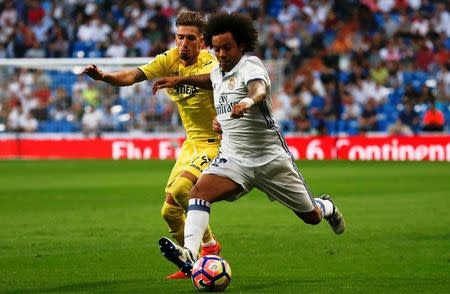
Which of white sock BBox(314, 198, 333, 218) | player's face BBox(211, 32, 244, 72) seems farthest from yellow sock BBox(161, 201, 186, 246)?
player's face BBox(211, 32, 244, 72)

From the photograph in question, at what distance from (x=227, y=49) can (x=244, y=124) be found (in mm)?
616

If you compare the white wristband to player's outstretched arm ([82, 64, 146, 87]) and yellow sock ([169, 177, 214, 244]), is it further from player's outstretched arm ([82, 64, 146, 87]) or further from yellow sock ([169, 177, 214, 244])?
player's outstretched arm ([82, 64, 146, 87])

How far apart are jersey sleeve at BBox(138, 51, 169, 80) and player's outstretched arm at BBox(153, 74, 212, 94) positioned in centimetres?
81

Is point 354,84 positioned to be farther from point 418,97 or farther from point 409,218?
point 409,218

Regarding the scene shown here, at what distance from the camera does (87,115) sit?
33594mm

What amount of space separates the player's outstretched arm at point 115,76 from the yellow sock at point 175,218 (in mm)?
1155

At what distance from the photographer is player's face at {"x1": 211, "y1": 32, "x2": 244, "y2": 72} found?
8766mm

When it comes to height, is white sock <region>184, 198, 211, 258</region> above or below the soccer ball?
above

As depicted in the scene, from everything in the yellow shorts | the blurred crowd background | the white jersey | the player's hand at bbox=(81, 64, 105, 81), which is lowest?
the blurred crowd background

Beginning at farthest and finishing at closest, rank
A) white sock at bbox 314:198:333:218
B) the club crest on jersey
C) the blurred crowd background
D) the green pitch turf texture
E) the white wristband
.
Answer: the blurred crowd background < white sock at bbox 314:198:333:218 < the green pitch turf texture < the club crest on jersey < the white wristband

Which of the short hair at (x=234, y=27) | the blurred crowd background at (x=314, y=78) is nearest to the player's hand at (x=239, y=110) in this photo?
the short hair at (x=234, y=27)

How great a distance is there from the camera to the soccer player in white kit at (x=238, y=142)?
28.3ft

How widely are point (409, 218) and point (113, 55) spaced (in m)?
22.7

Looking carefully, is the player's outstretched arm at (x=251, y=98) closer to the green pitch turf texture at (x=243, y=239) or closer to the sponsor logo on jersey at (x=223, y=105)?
the sponsor logo on jersey at (x=223, y=105)
